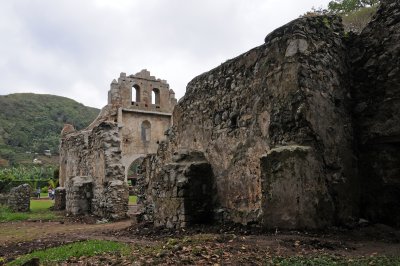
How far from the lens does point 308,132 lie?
20.4ft

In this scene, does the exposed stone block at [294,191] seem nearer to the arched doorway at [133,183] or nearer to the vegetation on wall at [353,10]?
the arched doorway at [133,183]

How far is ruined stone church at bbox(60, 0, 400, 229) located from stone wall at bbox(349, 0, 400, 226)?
0.02 meters

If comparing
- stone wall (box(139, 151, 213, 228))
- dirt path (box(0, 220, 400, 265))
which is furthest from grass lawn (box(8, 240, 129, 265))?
stone wall (box(139, 151, 213, 228))

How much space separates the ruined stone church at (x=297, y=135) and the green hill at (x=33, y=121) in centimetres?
6218

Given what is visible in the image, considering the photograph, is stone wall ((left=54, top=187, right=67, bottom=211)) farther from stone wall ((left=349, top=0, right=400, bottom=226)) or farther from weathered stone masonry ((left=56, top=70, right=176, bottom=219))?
stone wall ((left=349, top=0, right=400, bottom=226))

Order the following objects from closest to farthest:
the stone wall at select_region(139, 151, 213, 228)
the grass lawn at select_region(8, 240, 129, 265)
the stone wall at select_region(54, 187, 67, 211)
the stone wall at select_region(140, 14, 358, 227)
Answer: the grass lawn at select_region(8, 240, 129, 265)
the stone wall at select_region(140, 14, 358, 227)
the stone wall at select_region(139, 151, 213, 228)
the stone wall at select_region(54, 187, 67, 211)

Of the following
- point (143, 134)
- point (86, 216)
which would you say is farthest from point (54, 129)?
point (86, 216)

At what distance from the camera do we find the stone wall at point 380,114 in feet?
21.6

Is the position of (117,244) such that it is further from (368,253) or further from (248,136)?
(368,253)

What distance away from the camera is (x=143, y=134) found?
1412 inches

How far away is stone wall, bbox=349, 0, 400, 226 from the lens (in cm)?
658

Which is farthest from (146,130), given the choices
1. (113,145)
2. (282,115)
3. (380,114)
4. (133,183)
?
(380,114)

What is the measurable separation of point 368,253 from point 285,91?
287 cm

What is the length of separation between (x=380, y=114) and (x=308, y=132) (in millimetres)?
1581
